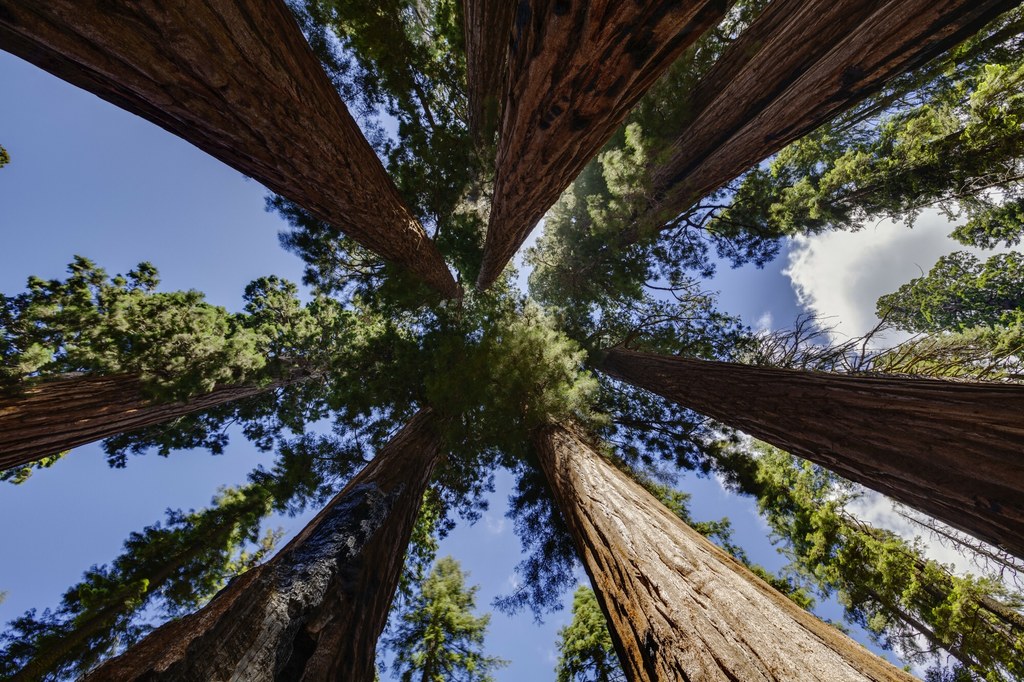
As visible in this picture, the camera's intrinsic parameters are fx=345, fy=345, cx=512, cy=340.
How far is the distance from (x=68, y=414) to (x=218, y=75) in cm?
513

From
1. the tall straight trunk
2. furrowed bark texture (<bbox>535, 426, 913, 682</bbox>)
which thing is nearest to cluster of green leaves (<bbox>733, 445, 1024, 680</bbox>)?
furrowed bark texture (<bbox>535, 426, 913, 682</bbox>)

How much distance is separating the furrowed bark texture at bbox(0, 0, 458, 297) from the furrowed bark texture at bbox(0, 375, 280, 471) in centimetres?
416

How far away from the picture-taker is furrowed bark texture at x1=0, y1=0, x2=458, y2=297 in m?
1.64

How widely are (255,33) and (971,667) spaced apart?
10721mm

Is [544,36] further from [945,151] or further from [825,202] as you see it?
[825,202]

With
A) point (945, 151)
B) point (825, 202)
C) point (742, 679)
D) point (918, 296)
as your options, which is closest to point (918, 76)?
point (945, 151)

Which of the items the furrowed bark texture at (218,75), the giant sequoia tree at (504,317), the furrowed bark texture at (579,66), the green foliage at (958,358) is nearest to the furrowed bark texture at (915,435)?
the giant sequoia tree at (504,317)

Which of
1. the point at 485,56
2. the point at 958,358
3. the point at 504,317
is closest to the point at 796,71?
the point at 485,56

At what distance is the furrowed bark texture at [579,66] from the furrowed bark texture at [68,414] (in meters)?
6.22

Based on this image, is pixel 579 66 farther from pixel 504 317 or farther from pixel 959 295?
pixel 959 295

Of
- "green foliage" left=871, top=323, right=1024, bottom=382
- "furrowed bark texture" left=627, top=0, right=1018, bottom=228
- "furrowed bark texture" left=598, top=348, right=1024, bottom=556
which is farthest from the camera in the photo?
"green foliage" left=871, top=323, right=1024, bottom=382

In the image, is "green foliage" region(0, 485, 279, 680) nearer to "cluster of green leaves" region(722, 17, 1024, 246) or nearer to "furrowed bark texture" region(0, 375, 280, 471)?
"furrowed bark texture" region(0, 375, 280, 471)

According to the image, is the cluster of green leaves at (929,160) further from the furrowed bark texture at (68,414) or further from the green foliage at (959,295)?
the furrowed bark texture at (68,414)

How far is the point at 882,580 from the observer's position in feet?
17.4
